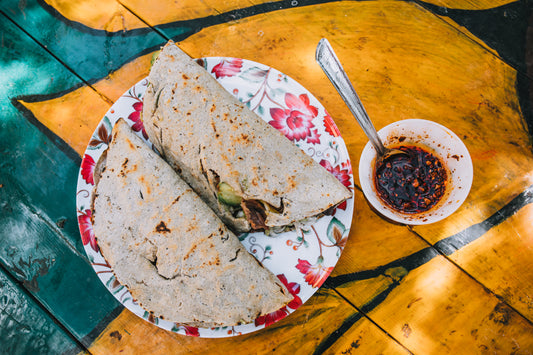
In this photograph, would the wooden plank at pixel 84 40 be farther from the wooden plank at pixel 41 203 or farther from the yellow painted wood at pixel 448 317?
the yellow painted wood at pixel 448 317

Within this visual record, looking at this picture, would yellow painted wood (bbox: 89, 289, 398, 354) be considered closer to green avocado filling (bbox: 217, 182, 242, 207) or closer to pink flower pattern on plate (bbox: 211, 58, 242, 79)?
green avocado filling (bbox: 217, 182, 242, 207)

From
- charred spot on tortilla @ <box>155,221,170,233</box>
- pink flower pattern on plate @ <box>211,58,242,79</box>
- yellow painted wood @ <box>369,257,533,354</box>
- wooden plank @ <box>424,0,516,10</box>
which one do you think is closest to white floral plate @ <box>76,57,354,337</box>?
pink flower pattern on plate @ <box>211,58,242,79</box>

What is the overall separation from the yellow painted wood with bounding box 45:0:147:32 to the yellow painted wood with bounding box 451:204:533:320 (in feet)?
6.54

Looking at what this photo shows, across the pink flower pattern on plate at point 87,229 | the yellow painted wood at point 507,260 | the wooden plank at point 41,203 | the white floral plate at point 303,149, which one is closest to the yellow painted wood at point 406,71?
the yellow painted wood at point 507,260

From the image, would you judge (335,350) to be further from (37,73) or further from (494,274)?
(37,73)

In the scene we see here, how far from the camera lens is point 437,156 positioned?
1.52 m

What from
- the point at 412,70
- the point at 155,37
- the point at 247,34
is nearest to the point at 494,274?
the point at 412,70

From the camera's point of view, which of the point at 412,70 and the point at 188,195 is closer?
the point at 188,195

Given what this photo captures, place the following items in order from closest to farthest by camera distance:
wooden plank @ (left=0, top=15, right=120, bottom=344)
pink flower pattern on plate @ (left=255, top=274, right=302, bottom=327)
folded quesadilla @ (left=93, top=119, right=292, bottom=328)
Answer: folded quesadilla @ (left=93, top=119, right=292, bottom=328) < pink flower pattern on plate @ (left=255, top=274, right=302, bottom=327) < wooden plank @ (left=0, top=15, right=120, bottom=344)

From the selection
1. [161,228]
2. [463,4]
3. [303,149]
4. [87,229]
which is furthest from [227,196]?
[463,4]

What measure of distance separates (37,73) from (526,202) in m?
2.53

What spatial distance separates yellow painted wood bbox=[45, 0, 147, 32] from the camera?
1731mm

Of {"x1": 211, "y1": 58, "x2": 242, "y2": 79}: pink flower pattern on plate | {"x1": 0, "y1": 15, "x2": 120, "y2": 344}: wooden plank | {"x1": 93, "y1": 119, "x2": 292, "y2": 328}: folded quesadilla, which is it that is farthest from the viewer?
{"x1": 0, "y1": 15, "x2": 120, "y2": 344}: wooden plank

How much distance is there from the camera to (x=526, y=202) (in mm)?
1653
